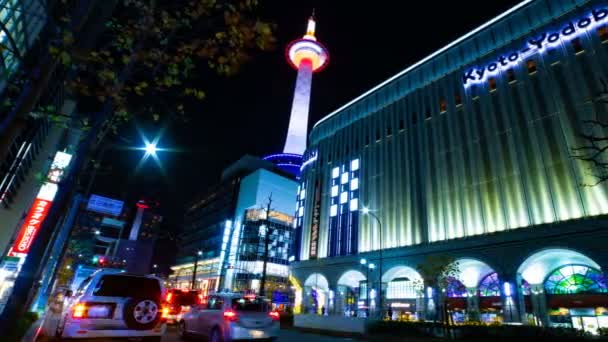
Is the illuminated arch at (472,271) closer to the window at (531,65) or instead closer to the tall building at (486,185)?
the tall building at (486,185)

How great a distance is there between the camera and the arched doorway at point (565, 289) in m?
25.3

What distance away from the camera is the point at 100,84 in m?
7.13

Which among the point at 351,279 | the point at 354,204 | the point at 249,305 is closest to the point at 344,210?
the point at 354,204

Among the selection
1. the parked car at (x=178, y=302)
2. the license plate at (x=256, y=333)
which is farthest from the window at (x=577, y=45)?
the parked car at (x=178, y=302)

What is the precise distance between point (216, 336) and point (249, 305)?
1.40 m

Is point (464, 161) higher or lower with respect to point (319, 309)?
higher

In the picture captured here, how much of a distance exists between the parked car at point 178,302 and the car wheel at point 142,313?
379 inches

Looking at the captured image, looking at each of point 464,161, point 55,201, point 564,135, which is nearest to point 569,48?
point 564,135

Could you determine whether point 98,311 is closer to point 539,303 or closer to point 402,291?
point 539,303

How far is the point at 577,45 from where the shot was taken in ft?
97.7

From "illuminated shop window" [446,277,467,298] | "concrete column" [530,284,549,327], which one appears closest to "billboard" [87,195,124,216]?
"illuminated shop window" [446,277,467,298]

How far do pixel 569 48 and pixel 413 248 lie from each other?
23808 mm

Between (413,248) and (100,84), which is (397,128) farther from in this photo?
(100,84)

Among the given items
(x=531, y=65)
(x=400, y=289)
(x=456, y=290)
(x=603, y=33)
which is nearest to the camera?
(x=603, y=33)
